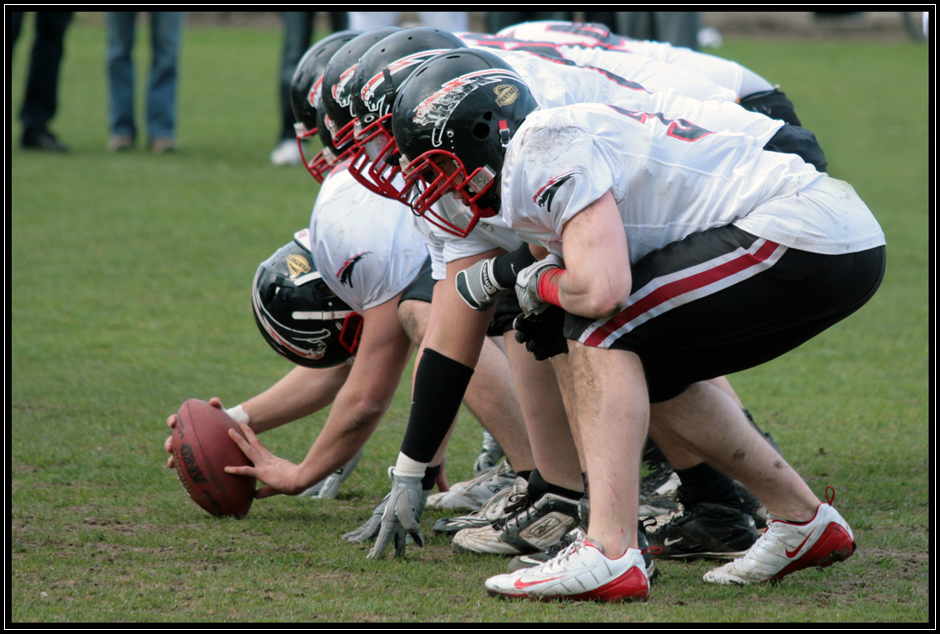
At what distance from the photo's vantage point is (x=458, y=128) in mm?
2840

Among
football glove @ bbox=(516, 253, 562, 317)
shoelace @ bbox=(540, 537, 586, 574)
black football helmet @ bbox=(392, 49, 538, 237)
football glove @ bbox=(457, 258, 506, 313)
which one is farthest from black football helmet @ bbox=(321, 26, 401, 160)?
shoelace @ bbox=(540, 537, 586, 574)

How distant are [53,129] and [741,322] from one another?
34.1 ft

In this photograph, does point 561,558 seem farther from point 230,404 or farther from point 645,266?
point 230,404

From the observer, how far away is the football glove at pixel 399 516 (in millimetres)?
3037

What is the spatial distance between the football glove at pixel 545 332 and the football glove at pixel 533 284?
4 cm

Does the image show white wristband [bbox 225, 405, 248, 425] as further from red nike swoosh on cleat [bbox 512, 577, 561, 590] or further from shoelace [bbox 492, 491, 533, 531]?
red nike swoosh on cleat [bbox 512, 577, 561, 590]

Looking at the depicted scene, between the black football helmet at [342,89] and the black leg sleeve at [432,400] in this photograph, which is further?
the black football helmet at [342,89]

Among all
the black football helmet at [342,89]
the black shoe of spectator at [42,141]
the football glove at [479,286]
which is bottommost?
the black shoe of spectator at [42,141]

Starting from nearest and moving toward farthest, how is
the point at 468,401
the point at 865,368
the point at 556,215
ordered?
the point at 556,215 < the point at 468,401 < the point at 865,368

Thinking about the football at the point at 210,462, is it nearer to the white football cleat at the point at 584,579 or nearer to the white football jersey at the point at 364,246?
the white football jersey at the point at 364,246

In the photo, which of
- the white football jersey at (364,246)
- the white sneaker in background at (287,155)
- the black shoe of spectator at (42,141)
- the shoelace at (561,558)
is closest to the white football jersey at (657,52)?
the white football jersey at (364,246)

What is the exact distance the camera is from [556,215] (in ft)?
8.44
